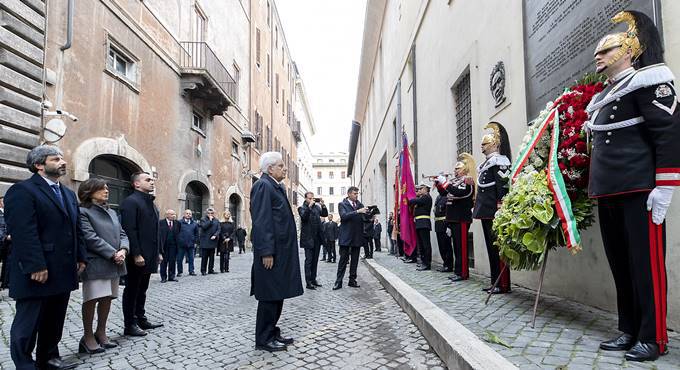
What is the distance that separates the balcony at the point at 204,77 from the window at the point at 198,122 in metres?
0.45

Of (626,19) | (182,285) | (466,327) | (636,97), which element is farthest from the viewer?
(182,285)

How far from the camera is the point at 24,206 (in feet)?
11.4

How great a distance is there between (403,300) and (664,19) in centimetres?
407

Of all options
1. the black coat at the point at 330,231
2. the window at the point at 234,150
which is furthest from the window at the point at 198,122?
the black coat at the point at 330,231

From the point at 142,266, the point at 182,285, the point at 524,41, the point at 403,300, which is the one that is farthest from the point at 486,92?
the point at 182,285

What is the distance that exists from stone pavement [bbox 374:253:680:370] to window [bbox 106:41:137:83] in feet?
31.2

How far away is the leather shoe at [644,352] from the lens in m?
2.75

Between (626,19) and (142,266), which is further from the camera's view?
(142,266)

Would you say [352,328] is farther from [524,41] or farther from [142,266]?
[524,41]

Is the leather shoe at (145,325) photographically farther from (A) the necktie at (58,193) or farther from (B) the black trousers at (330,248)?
(B) the black trousers at (330,248)

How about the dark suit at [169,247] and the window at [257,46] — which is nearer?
the dark suit at [169,247]

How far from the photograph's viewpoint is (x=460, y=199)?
6820mm

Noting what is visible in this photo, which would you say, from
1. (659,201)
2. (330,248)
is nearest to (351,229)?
(659,201)

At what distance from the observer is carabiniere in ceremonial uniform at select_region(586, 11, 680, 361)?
9.09 feet
